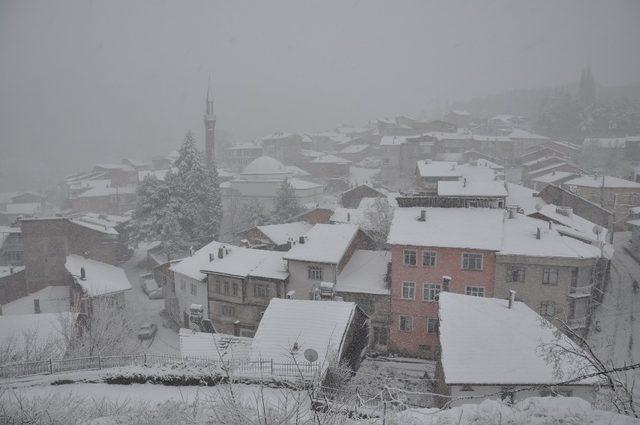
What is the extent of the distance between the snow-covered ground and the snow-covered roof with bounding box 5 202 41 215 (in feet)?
143

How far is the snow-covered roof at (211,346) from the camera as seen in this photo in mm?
18734

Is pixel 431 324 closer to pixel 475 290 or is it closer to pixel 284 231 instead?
pixel 475 290

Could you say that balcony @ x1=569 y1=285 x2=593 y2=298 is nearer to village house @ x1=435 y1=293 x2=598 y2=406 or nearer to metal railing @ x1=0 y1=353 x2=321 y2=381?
village house @ x1=435 y1=293 x2=598 y2=406

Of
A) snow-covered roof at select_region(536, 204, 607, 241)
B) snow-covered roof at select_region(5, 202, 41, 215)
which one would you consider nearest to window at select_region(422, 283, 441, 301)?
snow-covered roof at select_region(536, 204, 607, 241)

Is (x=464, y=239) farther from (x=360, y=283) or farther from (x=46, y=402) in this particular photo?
(x=46, y=402)

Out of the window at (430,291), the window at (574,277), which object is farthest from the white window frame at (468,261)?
the window at (574,277)

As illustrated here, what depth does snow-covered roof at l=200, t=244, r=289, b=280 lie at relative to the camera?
30797mm

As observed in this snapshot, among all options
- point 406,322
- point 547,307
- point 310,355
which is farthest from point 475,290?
point 310,355

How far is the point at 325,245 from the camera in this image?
102 ft

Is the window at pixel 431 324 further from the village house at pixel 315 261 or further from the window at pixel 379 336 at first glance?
the village house at pixel 315 261

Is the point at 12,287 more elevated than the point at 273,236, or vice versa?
the point at 273,236

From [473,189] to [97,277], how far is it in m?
31.0

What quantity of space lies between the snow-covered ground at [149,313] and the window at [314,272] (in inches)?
402

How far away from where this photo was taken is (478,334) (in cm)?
1784
